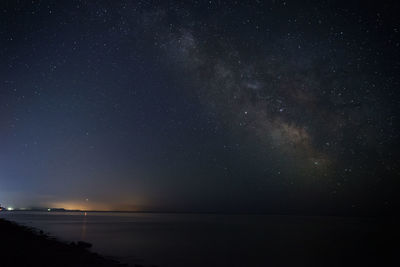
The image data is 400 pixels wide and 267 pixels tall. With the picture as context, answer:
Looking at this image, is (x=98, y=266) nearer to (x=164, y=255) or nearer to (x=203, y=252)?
(x=164, y=255)

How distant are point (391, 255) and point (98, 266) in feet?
110

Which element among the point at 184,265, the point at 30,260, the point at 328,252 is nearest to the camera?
the point at 30,260

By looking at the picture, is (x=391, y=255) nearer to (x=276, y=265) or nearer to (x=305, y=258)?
(x=305, y=258)

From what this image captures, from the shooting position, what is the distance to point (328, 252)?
112ft

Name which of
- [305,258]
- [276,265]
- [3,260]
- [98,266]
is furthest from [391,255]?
[3,260]

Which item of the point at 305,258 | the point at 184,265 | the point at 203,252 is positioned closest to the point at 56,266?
the point at 184,265

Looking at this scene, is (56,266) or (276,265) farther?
(276,265)

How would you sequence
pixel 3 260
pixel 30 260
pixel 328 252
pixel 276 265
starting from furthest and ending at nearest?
1. pixel 328 252
2. pixel 276 265
3. pixel 30 260
4. pixel 3 260

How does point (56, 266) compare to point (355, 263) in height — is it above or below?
above

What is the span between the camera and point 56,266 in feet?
48.1

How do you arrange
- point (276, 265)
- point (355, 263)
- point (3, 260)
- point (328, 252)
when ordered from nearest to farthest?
point (3, 260)
point (276, 265)
point (355, 263)
point (328, 252)

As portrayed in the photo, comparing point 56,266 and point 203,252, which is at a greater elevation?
point 56,266

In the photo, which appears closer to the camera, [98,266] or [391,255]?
[98,266]

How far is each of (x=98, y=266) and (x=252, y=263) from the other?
49.1ft
